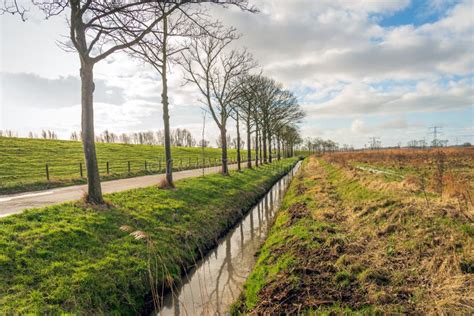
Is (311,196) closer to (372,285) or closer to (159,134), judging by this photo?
(372,285)

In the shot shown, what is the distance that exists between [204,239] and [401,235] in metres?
6.12

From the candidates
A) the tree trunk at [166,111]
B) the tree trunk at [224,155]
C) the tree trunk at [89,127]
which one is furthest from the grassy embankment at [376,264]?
the tree trunk at [224,155]

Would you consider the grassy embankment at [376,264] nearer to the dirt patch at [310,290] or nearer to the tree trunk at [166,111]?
the dirt patch at [310,290]

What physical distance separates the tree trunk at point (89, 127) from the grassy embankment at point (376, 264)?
628 centimetres

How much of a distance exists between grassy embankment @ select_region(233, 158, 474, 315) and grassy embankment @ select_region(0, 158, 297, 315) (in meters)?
2.13

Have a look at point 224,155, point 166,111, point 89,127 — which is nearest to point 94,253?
point 89,127

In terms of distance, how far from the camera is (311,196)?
13422 millimetres

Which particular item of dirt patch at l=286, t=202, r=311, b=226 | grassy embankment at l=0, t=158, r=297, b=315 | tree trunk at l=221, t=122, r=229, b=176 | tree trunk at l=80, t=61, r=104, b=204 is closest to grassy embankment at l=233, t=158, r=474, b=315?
dirt patch at l=286, t=202, r=311, b=226

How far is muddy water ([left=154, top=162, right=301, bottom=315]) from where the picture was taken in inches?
230

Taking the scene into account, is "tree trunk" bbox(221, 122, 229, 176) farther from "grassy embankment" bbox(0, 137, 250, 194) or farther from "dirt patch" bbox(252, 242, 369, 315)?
"dirt patch" bbox(252, 242, 369, 315)

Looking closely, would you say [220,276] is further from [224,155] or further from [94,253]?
[224,155]

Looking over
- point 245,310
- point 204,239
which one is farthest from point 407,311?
point 204,239

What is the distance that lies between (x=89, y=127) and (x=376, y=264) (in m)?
9.46

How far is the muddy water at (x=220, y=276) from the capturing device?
584 cm
